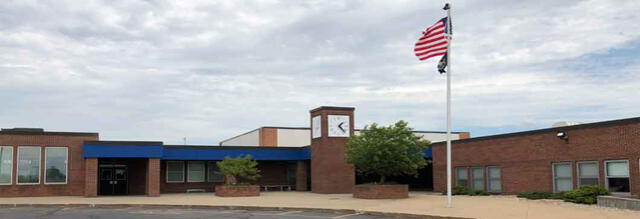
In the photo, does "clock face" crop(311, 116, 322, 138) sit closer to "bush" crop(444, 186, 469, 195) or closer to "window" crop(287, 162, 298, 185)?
"window" crop(287, 162, 298, 185)

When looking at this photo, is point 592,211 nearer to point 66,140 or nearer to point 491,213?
point 491,213

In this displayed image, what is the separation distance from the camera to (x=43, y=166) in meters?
35.7

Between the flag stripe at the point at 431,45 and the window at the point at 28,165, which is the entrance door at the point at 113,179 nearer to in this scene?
the window at the point at 28,165

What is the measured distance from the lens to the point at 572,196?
25.8 m

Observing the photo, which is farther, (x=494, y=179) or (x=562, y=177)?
(x=494, y=179)

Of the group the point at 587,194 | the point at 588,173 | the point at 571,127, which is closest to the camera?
the point at 587,194

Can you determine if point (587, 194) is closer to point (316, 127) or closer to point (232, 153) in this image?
point (316, 127)

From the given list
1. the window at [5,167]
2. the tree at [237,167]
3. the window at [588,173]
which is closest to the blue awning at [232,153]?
the tree at [237,167]

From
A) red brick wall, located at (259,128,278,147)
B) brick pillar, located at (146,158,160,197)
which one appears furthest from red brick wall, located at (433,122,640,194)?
red brick wall, located at (259,128,278,147)

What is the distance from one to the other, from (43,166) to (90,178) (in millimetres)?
2860

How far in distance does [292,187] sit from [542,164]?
1986 cm

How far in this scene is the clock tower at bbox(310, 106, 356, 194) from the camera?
39.0 m

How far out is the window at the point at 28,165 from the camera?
116ft

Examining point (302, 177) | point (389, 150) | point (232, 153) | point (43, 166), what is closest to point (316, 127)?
point (302, 177)
